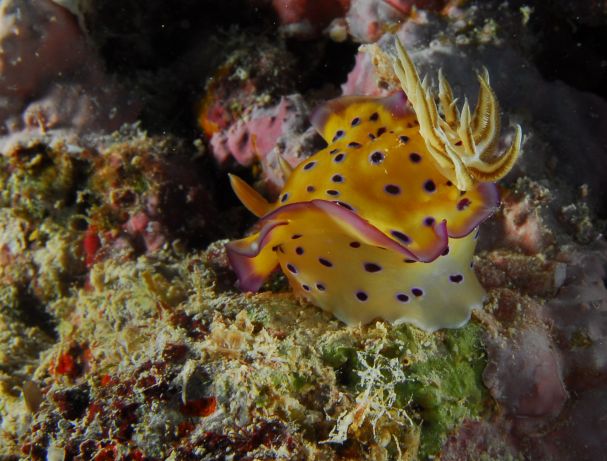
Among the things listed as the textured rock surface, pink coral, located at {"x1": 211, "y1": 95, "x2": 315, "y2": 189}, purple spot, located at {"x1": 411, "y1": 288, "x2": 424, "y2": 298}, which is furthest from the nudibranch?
pink coral, located at {"x1": 211, "y1": 95, "x2": 315, "y2": 189}

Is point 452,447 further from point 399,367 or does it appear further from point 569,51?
point 569,51

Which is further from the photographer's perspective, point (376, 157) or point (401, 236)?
A: point (376, 157)

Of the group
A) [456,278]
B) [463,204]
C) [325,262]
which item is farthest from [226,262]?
[463,204]

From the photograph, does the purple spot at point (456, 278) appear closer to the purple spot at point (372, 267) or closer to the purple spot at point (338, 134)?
the purple spot at point (372, 267)

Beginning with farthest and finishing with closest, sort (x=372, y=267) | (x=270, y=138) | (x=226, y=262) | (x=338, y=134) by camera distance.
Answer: (x=270, y=138)
(x=226, y=262)
(x=338, y=134)
(x=372, y=267)

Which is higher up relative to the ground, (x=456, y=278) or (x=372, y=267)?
(x=372, y=267)

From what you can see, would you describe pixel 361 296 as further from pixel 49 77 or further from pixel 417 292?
pixel 49 77

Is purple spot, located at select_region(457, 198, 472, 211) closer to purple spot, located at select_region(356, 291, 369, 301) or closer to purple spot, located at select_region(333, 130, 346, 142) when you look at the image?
purple spot, located at select_region(356, 291, 369, 301)

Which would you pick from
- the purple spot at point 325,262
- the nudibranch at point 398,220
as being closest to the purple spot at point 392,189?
the nudibranch at point 398,220
